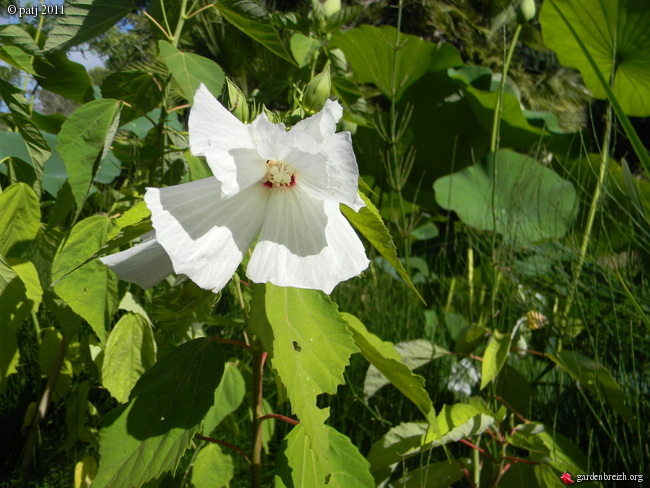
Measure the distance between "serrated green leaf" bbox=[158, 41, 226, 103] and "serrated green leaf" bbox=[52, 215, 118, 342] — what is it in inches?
9.8

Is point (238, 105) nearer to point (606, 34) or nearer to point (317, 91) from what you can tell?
point (317, 91)

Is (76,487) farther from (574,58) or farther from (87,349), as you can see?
(574,58)

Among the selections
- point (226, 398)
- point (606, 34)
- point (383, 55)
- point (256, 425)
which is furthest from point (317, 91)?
point (383, 55)

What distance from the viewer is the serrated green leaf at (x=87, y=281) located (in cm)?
73

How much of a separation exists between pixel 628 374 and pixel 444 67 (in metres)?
2.00

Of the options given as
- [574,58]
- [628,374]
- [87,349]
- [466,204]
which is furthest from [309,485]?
[466,204]

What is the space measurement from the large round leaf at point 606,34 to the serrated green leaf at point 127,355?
119cm

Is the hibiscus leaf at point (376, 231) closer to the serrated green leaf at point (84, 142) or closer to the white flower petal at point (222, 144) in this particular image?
the white flower petal at point (222, 144)

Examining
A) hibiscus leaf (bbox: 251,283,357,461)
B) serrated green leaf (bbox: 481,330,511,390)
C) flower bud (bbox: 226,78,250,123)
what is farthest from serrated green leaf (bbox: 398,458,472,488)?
flower bud (bbox: 226,78,250,123)

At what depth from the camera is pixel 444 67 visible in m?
2.67

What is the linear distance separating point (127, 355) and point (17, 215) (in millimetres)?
283

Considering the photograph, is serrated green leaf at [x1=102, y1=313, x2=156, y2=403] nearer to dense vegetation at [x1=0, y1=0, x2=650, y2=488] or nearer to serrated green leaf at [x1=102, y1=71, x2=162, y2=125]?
dense vegetation at [x1=0, y1=0, x2=650, y2=488]

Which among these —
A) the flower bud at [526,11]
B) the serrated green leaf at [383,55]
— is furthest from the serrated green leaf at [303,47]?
the serrated green leaf at [383,55]

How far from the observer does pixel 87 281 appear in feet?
2.45
